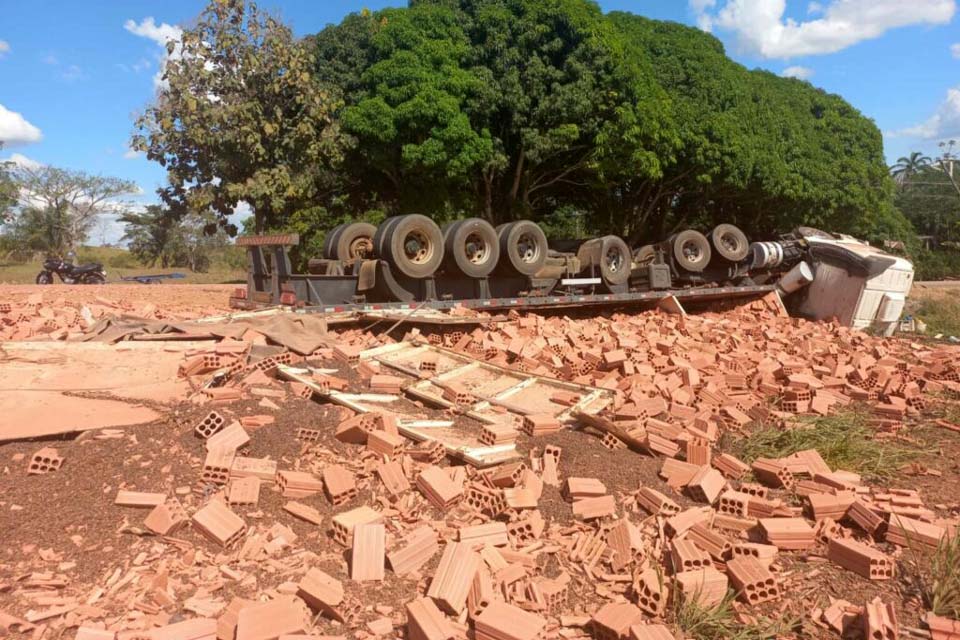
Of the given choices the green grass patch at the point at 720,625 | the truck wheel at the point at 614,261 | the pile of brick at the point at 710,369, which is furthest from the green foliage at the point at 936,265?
the green grass patch at the point at 720,625

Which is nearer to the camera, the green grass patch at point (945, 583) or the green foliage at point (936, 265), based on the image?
the green grass patch at point (945, 583)

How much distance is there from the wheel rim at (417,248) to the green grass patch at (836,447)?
500cm

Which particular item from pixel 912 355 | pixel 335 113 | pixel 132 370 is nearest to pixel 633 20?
pixel 335 113

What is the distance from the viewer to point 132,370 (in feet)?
18.5

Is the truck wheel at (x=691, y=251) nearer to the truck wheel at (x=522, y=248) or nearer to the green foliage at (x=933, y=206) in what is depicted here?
the truck wheel at (x=522, y=248)

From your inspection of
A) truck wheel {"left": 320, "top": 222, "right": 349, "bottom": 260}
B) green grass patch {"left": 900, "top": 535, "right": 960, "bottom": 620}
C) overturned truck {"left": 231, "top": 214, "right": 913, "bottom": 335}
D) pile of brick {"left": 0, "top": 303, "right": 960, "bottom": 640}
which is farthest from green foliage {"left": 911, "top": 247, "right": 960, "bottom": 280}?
green grass patch {"left": 900, "top": 535, "right": 960, "bottom": 620}

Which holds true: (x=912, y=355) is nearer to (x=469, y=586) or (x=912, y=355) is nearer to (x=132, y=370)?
(x=469, y=586)

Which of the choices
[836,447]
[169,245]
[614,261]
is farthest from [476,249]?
[169,245]

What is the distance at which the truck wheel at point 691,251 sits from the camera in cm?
1308

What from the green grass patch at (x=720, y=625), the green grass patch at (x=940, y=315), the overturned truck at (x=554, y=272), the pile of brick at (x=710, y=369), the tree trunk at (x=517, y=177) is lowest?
the green grass patch at (x=940, y=315)

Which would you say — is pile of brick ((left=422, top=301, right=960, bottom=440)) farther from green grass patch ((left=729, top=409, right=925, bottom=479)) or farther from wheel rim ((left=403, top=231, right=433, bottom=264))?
wheel rim ((left=403, top=231, right=433, bottom=264))

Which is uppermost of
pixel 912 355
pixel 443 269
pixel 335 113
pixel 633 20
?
pixel 633 20

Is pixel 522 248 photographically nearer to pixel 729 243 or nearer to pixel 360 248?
pixel 360 248

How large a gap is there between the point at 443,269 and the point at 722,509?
243 inches
